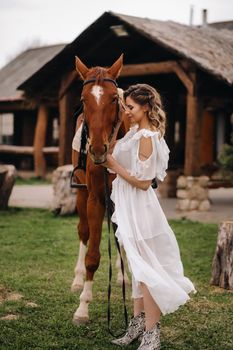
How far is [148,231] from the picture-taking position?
441cm

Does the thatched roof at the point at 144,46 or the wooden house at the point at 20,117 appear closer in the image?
the thatched roof at the point at 144,46

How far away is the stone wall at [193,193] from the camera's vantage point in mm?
12289

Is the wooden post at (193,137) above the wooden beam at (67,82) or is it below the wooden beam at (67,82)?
below

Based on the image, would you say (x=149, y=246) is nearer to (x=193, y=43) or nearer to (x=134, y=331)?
(x=134, y=331)

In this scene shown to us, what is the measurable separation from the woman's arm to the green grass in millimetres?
1186

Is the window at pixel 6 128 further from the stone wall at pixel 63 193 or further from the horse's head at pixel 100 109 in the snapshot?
the horse's head at pixel 100 109

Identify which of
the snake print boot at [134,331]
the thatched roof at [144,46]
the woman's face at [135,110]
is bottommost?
the snake print boot at [134,331]

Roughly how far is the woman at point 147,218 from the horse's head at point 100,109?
0.12 metres

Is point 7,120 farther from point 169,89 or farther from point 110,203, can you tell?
point 110,203

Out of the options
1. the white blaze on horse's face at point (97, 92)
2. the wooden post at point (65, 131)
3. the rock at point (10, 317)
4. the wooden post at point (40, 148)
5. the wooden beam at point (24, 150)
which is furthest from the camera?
the wooden post at point (40, 148)

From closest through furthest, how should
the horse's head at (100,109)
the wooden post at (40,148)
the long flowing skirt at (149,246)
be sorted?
the long flowing skirt at (149,246), the horse's head at (100,109), the wooden post at (40,148)

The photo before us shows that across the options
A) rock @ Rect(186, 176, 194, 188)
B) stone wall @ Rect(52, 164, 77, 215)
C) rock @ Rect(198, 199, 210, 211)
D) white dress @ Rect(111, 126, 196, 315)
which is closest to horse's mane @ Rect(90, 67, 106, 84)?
white dress @ Rect(111, 126, 196, 315)

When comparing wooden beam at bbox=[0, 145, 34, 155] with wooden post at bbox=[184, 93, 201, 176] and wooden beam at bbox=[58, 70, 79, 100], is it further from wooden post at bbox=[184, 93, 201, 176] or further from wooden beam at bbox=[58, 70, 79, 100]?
wooden post at bbox=[184, 93, 201, 176]

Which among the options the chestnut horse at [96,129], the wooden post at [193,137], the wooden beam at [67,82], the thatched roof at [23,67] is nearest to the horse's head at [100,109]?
the chestnut horse at [96,129]
